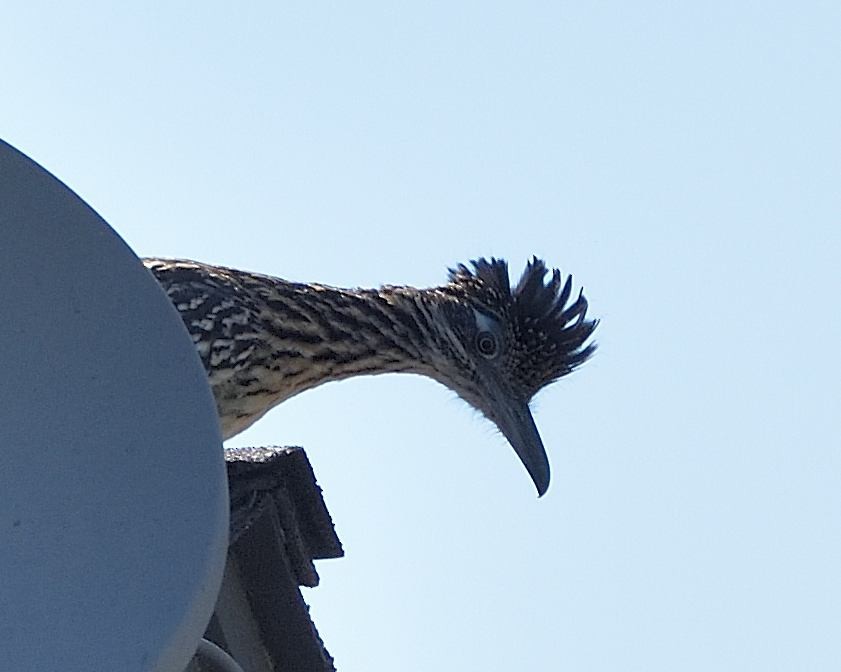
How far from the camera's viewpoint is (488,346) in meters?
7.18

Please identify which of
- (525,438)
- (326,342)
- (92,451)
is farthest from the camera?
(525,438)

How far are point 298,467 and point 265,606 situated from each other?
416mm

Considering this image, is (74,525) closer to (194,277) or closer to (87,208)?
(87,208)

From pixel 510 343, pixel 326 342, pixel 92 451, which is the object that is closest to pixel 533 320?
pixel 510 343

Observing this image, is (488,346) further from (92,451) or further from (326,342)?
(92,451)

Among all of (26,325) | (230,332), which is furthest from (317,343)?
(26,325)

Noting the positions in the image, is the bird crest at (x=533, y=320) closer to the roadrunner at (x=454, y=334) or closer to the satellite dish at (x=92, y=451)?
the roadrunner at (x=454, y=334)

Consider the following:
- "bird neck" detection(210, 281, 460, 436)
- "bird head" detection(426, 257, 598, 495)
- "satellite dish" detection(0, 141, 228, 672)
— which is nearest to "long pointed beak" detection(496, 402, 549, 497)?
"bird head" detection(426, 257, 598, 495)

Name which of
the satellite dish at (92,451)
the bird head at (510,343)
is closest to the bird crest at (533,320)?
the bird head at (510,343)

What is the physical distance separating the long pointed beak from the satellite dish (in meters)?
4.20

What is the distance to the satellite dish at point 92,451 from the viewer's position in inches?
96.7

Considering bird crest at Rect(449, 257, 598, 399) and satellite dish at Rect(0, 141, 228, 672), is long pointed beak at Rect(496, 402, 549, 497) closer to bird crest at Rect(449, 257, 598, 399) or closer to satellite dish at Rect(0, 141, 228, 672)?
bird crest at Rect(449, 257, 598, 399)

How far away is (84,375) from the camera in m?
2.75

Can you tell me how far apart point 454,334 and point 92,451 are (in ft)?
14.7
